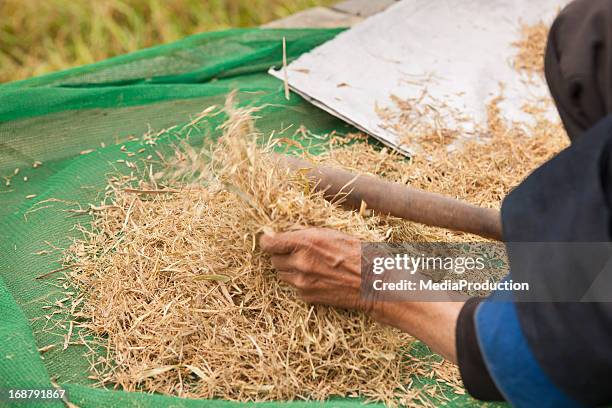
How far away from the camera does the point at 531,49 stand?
138 inches

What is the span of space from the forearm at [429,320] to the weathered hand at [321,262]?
6 centimetres

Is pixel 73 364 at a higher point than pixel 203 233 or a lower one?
lower

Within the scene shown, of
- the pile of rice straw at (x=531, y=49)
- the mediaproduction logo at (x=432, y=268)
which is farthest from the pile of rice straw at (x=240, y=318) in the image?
the pile of rice straw at (x=531, y=49)

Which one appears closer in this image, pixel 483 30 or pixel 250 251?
pixel 250 251

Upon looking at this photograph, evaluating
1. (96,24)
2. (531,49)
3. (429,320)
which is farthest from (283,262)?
(96,24)

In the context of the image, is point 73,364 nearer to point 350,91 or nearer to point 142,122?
point 142,122

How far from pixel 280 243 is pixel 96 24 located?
11.7 ft

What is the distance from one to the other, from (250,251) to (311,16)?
2.76 m

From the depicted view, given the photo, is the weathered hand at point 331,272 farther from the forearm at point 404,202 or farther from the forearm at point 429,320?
the forearm at point 404,202

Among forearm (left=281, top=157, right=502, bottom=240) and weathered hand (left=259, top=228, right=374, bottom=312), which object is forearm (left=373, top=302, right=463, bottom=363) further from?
forearm (left=281, top=157, right=502, bottom=240)

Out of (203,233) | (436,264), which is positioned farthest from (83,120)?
(436,264)

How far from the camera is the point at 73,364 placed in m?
1.96

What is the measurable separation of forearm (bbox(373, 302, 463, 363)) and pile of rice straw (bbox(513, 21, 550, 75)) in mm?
2046

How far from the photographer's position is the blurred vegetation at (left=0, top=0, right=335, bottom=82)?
185 inches
